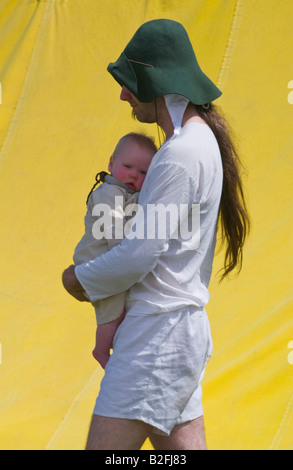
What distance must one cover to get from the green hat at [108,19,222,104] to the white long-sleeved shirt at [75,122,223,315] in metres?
0.10

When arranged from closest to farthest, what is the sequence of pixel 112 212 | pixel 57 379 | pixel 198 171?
pixel 198 171 → pixel 112 212 → pixel 57 379

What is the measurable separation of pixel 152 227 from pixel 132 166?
1.20 ft

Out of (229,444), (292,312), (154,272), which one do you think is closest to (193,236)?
(154,272)

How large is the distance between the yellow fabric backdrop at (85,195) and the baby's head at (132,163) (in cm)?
125

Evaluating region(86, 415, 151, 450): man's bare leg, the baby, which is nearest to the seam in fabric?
the baby

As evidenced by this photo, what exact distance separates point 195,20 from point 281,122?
71cm

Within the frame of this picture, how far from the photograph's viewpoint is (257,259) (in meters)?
3.72

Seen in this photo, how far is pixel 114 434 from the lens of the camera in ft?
6.24

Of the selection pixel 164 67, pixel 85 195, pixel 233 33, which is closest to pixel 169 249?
pixel 164 67

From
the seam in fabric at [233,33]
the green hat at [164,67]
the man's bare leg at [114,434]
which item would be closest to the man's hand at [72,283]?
the man's bare leg at [114,434]

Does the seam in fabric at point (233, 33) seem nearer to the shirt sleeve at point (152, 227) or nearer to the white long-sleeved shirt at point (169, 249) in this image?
the white long-sleeved shirt at point (169, 249)

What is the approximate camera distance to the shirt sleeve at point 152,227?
73.5 inches

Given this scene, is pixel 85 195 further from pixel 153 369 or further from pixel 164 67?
pixel 153 369

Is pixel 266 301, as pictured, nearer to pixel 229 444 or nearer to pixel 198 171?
pixel 229 444
